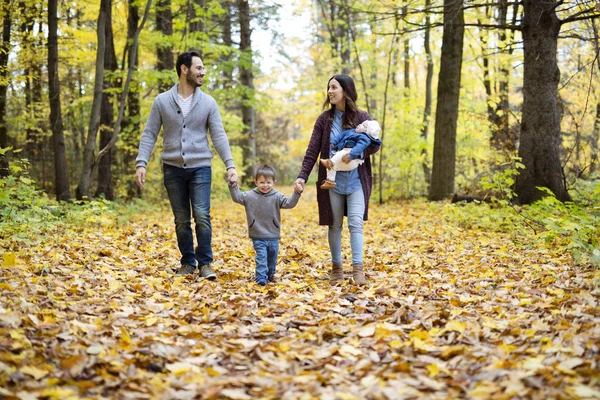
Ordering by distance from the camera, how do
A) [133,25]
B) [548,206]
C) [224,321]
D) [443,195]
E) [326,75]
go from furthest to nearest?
1. [326,75]
2. [133,25]
3. [443,195]
4. [548,206]
5. [224,321]

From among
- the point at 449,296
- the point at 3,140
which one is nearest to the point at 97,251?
the point at 449,296

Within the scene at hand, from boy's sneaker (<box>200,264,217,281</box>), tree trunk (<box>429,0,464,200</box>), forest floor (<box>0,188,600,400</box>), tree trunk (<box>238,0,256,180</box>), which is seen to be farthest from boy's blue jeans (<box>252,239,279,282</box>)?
tree trunk (<box>238,0,256,180</box>)

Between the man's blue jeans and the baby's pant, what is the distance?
1371 mm

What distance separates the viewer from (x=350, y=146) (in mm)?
5113

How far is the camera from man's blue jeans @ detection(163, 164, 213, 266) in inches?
214

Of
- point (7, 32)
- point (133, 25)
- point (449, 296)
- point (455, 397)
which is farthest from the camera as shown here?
point (133, 25)

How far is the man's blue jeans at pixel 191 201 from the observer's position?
5.44m

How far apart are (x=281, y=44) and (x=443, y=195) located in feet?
42.3

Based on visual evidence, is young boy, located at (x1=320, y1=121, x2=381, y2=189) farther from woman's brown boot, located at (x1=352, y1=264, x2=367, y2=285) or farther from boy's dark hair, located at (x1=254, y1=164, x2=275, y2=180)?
woman's brown boot, located at (x1=352, y1=264, x2=367, y2=285)

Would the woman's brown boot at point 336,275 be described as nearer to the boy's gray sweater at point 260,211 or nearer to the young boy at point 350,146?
the boy's gray sweater at point 260,211

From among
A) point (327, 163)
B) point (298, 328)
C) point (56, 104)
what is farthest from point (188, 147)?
point (56, 104)

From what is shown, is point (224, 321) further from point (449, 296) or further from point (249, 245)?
point (249, 245)

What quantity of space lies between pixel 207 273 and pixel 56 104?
7.36 m

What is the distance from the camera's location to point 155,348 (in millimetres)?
3207
